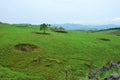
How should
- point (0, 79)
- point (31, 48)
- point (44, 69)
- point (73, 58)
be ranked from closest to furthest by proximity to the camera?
point (0, 79) < point (44, 69) < point (73, 58) < point (31, 48)

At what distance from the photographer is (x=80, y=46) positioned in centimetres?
7300

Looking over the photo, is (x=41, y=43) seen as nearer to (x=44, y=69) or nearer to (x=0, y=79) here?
(x=44, y=69)

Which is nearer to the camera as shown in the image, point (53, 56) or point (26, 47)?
point (53, 56)

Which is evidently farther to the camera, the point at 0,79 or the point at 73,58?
the point at 73,58

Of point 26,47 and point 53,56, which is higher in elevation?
point 26,47

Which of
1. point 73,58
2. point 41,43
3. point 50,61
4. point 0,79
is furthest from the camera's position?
point 41,43

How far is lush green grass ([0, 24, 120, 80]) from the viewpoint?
2045 inches

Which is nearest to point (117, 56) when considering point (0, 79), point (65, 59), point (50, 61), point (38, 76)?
point (65, 59)

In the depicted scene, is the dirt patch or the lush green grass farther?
the dirt patch

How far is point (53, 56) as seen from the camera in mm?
62219

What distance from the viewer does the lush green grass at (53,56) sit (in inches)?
2045

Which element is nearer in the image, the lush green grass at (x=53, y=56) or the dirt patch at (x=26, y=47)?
the lush green grass at (x=53, y=56)

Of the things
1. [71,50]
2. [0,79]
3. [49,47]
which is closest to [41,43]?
[49,47]

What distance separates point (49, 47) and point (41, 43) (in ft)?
11.9
